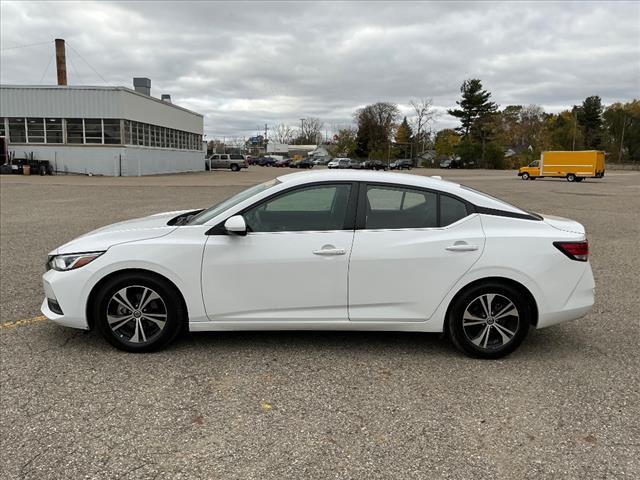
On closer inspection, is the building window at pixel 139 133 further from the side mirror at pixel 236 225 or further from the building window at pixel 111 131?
the side mirror at pixel 236 225

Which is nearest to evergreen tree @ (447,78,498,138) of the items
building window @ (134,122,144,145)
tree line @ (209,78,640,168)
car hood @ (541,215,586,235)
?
tree line @ (209,78,640,168)

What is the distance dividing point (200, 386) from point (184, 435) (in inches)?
23.9

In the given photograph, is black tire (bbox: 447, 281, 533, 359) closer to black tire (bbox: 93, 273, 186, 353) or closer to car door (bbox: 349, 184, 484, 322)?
car door (bbox: 349, 184, 484, 322)

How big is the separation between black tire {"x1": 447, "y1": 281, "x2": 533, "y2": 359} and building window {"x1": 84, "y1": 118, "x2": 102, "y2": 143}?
122ft

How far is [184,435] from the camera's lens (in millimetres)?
2990

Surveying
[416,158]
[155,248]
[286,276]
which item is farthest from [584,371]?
[416,158]

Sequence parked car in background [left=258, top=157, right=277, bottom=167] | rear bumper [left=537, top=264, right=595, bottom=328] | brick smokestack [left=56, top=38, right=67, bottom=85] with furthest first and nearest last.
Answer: parked car in background [left=258, top=157, right=277, bottom=167] → brick smokestack [left=56, top=38, right=67, bottom=85] → rear bumper [left=537, top=264, right=595, bottom=328]

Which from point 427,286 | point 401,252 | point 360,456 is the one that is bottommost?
point 360,456

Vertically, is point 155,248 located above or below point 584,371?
above

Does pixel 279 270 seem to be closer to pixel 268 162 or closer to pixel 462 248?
pixel 462 248

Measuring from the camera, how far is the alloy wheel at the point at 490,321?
13.2 feet

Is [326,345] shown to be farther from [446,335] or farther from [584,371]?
[584,371]

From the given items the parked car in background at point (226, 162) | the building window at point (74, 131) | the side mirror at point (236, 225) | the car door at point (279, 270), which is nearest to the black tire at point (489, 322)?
the car door at point (279, 270)

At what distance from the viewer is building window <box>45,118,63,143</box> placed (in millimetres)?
36125
